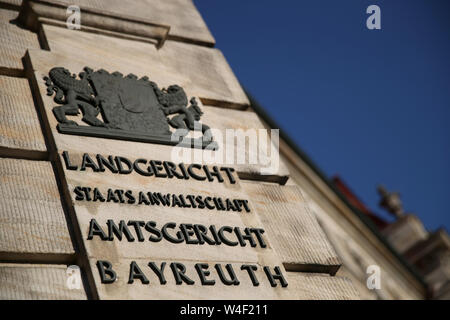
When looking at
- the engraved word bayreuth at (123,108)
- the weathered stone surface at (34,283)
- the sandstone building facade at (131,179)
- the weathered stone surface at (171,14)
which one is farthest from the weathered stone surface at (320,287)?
the weathered stone surface at (171,14)

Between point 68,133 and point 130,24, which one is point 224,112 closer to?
point 130,24

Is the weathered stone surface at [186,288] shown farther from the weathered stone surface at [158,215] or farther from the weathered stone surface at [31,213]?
the weathered stone surface at [31,213]

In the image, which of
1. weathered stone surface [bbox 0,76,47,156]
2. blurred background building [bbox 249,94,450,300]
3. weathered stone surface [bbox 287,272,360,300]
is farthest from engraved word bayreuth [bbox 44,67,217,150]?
blurred background building [bbox 249,94,450,300]

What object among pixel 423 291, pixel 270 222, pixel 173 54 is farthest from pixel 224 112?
pixel 423 291

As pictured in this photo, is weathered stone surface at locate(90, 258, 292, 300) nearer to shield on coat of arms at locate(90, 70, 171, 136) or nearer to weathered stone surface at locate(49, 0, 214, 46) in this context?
shield on coat of arms at locate(90, 70, 171, 136)

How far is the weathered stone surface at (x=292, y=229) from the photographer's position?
21.2ft

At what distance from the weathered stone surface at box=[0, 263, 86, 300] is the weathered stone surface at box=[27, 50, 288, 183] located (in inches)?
44.0

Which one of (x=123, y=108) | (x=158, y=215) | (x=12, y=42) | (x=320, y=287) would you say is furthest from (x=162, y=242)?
(x=12, y=42)

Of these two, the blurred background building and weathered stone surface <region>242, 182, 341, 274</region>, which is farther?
the blurred background building

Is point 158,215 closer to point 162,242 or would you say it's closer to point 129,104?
point 162,242

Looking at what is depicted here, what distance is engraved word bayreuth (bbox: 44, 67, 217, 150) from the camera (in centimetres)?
627

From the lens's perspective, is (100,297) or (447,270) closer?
(100,297)

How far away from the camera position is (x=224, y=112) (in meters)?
7.68
